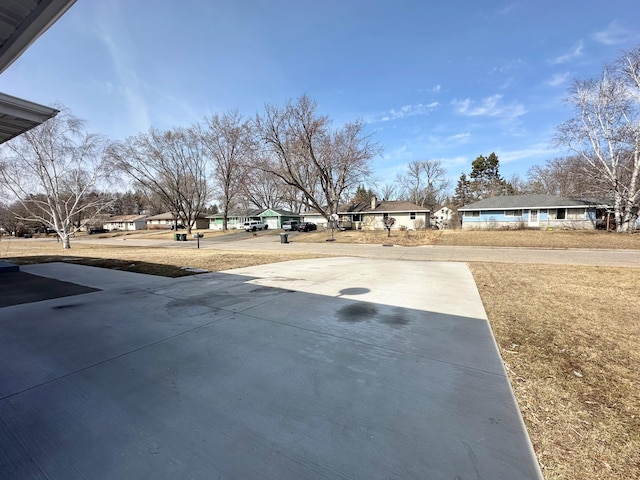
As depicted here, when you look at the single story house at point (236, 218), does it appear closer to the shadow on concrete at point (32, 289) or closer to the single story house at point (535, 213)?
the single story house at point (535, 213)

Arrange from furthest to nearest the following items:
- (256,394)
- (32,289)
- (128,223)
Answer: (128,223), (32,289), (256,394)

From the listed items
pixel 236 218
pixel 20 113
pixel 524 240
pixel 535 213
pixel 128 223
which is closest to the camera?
pixel 20 113

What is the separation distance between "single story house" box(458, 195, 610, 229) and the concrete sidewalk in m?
31.2

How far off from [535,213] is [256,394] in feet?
122

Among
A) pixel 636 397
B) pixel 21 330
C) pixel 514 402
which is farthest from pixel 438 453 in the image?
pixel 21 330

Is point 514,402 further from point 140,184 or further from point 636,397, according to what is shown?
point 140,184

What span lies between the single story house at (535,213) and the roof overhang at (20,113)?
1331 inches

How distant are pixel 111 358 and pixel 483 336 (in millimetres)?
4603

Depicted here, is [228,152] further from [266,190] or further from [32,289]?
[32,289]

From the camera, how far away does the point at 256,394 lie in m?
2.40

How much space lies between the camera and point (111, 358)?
3070mm

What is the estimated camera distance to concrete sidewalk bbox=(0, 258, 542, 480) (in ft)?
5.57

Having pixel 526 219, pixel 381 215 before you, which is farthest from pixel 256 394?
pixel 526 219

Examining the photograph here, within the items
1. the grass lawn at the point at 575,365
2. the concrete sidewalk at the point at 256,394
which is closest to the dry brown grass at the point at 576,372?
the grass lawn at the point at 575,365
